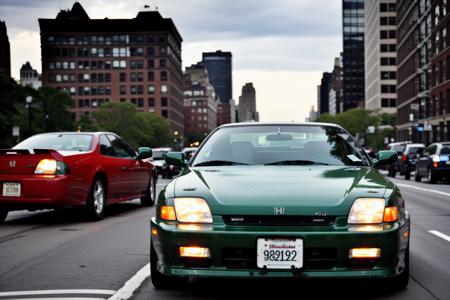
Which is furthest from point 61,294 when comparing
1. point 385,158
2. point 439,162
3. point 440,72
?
point 440,72

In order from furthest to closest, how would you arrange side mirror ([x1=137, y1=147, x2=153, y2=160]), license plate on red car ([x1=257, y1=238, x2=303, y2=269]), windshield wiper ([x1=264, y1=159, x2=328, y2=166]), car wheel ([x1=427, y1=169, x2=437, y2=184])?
car wheel ([x1=427, y1=169, x2=437, y2=184])
side mirror ([x1=137, y1=147, x2=153, y2=160])
windshield wiper ([x1=264, y1=159, x2=328, y2=166])
license plate on red car ([x1=257, y1=238, x2=303, y2=269])

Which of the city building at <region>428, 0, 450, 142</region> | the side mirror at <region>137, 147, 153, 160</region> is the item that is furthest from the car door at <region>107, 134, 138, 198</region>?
the city building at <region>428, 0, 450, 142</region>

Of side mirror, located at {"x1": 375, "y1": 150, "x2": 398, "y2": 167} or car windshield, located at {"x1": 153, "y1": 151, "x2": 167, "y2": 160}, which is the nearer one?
side mirror, located at {"x1": 375, "y1": 150, "x2": 398, "y2": 167}

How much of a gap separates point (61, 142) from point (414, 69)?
237 ft

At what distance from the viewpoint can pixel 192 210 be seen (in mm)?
4863

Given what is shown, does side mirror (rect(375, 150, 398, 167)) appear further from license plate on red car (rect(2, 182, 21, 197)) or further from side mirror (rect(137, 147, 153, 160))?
side mirror (rect(137, 147, 153, 160))

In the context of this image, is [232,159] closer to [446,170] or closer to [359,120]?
[446,170]

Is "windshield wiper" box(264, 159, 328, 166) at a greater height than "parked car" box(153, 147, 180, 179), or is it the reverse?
"windshield wiper" box(264, 159, 328, 166)

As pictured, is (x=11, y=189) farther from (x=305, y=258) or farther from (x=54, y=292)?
(x=305, y=258)

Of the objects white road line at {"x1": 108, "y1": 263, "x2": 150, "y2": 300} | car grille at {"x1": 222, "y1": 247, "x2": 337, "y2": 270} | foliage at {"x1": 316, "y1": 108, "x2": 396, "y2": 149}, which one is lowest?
white road line at {"x1": 108, "y1": 263, "x2": 150, "y2": 300}

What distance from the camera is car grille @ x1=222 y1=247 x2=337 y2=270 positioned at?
464 cm

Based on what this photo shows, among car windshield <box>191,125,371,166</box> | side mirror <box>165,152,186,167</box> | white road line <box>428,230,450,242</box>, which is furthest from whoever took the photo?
white road line <box>428,230,450,242</box>

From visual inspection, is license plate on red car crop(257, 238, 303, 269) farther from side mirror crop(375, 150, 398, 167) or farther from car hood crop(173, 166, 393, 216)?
side mirror crop(375, 150, 398, 167)

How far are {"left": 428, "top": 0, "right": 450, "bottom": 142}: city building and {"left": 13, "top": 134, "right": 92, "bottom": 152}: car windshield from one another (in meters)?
50.9
